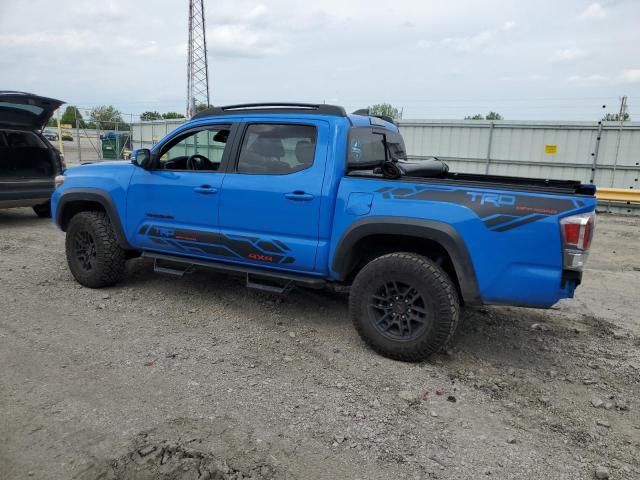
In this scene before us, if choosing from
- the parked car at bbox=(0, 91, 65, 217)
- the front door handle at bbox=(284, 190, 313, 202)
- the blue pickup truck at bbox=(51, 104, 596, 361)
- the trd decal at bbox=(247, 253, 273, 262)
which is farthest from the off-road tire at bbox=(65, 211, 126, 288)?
the parked car at bbox=(0, 91, 65, 217)

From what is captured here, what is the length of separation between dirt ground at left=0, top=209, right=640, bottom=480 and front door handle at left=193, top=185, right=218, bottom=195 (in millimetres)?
1156

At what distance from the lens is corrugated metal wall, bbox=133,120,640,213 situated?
1267cm

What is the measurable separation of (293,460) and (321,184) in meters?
2.13

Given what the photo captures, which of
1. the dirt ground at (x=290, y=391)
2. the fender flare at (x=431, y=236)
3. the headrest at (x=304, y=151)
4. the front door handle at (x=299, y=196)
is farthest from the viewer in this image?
the headrest at (x=304, y=151)

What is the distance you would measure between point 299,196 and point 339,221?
0.40 m

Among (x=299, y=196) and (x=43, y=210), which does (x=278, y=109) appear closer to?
(x=299, y=196)

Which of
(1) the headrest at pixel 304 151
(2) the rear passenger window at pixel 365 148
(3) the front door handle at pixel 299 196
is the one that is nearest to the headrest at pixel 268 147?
(1) the headrest at pixel 304 151

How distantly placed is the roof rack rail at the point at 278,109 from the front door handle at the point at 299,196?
732 mm

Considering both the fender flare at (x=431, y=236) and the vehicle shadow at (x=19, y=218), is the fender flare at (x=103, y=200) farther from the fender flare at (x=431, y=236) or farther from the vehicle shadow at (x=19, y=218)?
the vehicle shadow at (x=19, y=218)

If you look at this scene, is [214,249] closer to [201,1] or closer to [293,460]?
[293,460]

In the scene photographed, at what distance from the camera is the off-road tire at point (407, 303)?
365 centimetres

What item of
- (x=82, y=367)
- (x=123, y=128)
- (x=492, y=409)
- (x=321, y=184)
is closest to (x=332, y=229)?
(x=321, y=184)

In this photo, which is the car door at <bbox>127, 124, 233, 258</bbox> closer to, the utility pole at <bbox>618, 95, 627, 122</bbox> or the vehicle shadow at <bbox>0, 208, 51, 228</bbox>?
the vehicle shadow at <bbox>0, 208, 51, 228</bbox>

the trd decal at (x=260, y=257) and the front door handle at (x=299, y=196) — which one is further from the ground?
the front door handle at (x=299, y=196)
